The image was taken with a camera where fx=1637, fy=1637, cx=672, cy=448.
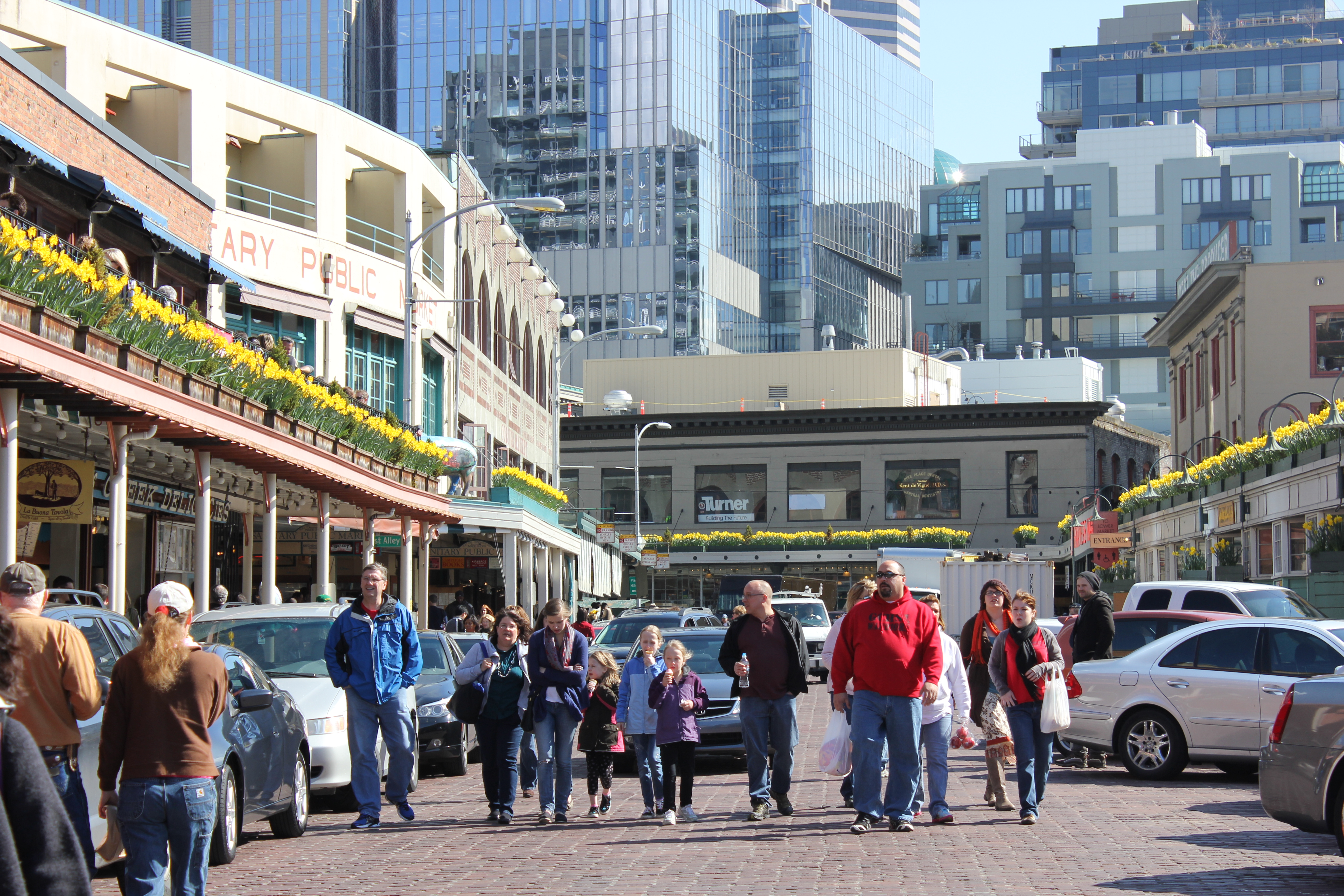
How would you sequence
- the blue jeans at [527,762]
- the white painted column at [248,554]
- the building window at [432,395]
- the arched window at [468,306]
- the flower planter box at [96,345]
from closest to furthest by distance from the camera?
1. the blue jeans at [527,762]
2. the flower planter box at [96,345]
3. the white painted column at [248,554]
4. the building window at [432,395]
5. the arched window at [468,306]

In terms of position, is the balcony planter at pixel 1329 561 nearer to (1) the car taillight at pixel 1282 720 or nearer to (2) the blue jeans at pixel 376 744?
(1) the car taillight at pixel 1282 720

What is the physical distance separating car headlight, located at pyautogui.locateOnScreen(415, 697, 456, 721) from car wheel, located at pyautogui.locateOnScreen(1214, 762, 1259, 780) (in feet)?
25.1

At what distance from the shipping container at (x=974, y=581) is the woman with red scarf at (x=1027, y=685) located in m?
24.4

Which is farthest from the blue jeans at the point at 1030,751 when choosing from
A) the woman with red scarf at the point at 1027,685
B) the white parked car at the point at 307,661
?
the white parked car at the point at 307,661

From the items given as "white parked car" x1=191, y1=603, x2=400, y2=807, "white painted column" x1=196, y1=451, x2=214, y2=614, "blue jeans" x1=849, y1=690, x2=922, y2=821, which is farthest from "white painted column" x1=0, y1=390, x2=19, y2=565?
"blue jeans" x1=849, y1=690, x2=922, y2=821

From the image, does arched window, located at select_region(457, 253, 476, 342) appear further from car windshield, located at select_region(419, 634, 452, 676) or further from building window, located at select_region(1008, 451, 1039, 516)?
building window, located at select_region(1008, 451, 1039, 516)

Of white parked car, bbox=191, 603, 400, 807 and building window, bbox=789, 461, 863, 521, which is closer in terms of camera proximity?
white parked car, bbox=191, 603, 400, 807

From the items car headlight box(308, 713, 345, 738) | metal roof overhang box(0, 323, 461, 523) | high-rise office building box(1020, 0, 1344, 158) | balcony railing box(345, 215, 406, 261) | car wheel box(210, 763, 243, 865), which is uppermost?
high-rise office building box(1020, 0, 1344, 158)

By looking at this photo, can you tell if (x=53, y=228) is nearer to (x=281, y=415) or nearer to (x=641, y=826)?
(x=281, y=415)

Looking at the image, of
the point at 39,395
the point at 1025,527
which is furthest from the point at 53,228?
the point at 1025,527

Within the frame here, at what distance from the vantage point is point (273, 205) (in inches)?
1425

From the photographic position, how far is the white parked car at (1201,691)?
1493 centimetres

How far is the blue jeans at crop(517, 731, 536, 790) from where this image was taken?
47.2ft

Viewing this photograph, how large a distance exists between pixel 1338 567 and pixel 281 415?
16.7m
